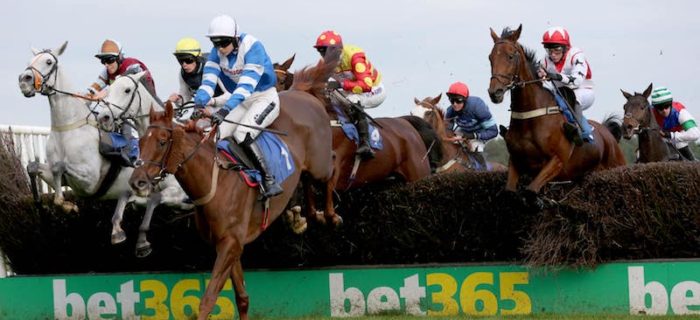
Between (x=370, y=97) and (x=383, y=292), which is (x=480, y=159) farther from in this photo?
(x=383, y=292)

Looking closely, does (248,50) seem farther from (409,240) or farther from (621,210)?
(621,210)

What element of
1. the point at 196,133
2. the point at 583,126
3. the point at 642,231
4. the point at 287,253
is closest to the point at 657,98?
the point at 583,126

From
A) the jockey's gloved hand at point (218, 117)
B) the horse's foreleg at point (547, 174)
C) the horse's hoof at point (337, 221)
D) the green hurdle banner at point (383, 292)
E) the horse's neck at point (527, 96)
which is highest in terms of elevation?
the horse's neck at point (527, 96)

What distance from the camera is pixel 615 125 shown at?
1445 centimetres

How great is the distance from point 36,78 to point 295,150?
8.11 feet

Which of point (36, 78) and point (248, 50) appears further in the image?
point (36, 78)

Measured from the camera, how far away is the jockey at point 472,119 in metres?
16.5

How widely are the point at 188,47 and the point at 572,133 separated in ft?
11.9

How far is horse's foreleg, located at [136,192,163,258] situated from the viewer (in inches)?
433

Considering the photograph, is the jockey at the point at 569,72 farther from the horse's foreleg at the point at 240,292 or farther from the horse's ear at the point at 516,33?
the horse's foreleg at the point at 240,292

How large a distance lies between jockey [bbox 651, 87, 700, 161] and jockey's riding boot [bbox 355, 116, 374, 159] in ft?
12.1

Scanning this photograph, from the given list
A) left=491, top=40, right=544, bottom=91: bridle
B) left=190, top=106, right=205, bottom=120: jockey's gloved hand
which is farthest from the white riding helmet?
left=491, top=40, right=544, bottom=91: bridle

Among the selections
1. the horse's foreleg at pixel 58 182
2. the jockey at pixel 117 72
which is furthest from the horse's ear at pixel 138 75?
the horse's foreleg at pixel 58 182

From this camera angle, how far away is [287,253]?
39.4 ft
